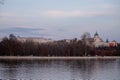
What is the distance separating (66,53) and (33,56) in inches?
550

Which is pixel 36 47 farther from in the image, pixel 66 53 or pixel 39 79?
pixel 39 79

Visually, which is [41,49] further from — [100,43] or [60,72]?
[60,72]

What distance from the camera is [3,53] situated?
10750 centimetres

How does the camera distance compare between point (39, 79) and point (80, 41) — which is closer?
point (39, 79)

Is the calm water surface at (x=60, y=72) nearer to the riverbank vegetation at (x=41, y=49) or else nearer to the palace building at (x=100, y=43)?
the riverbank vegetation at (x=41, y=49)

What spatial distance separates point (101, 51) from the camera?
13025 cm

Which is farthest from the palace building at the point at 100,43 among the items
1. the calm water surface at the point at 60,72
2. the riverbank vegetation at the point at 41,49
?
the calm water surface at the point at 60,72

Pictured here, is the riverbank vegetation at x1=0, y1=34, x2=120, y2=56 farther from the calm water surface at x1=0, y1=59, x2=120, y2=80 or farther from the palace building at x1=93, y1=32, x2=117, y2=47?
the calm water surface at x1=0, y1=59, x2=120, y2=80

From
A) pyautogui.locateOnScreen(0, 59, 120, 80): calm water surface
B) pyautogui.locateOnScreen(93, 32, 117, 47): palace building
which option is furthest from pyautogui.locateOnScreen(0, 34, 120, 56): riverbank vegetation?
pyautogui.locateOnScreen(0, 59, 120, 80): calm water surface

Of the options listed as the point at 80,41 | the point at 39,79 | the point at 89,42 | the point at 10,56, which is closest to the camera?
the point at 39,79

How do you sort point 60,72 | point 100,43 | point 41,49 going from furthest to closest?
point 100,43 < point 41,49 < point 60,72

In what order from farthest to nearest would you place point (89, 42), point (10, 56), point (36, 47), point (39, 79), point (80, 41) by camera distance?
point (89, 42) → point (80, 41) → point (36, 47) → point (10, 56) → point (39, 79)

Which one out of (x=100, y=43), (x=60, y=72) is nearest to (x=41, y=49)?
(x=100, y=43)

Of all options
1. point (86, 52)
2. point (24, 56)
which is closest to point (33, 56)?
point (24, 56)
